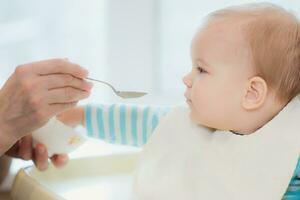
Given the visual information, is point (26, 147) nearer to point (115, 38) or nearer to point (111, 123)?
point (111, 123)

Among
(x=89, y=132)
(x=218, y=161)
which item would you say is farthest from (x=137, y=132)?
(x=218, y=161)

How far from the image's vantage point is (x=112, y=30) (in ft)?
4.76

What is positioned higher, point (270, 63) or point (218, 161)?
point (270, 63)

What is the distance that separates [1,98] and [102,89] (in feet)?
1.97

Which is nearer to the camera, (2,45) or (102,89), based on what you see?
(2,45)

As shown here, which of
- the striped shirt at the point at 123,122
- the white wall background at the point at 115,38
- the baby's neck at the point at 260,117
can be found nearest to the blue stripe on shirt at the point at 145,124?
the striped shirt at the point at 123,122

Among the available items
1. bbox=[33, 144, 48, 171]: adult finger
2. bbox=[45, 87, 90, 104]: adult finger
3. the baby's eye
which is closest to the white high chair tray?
bbox=[33, 144, 48, 171]: adult finger

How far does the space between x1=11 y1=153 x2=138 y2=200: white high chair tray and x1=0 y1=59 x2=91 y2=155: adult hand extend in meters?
0.09

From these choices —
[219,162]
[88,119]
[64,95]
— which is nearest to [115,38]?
[88,119]

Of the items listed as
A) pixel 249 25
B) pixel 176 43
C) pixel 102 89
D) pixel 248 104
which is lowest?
pixel 102 89

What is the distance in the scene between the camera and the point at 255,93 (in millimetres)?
780

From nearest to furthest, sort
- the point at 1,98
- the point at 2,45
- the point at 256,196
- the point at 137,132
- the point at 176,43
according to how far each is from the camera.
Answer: the point at 256,196 → the point at 1,98 → the point at 137,132 → the point at 2,45 → the point at 176,43

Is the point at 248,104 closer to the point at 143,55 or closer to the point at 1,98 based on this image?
the point at 1,98

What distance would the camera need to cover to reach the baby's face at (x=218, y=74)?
2.54ft
